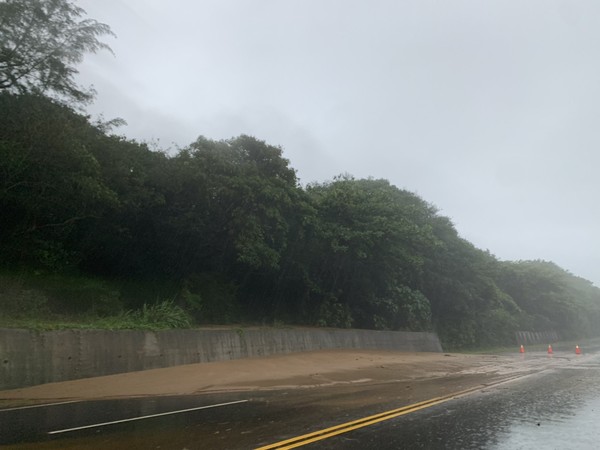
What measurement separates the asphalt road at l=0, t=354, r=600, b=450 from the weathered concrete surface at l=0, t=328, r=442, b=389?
3133mm

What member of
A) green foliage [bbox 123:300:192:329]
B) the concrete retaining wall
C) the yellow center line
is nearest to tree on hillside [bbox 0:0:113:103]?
green foliage [bbox 123:300:192:329]

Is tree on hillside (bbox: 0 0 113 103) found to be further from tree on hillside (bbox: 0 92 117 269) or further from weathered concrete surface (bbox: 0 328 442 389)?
weathered concrete surface (bbox: 0 328 442 389)

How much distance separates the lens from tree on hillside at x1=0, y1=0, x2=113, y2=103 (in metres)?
16.2

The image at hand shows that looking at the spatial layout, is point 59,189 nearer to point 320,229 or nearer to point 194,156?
point 194,156

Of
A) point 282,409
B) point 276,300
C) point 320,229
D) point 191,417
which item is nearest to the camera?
point 191,417

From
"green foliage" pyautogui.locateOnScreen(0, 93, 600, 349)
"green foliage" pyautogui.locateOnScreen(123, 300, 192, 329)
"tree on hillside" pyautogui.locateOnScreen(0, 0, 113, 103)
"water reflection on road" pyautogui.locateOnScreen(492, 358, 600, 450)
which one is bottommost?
"water reflection on road" pyautogui.locateOnScreen(492, 358, 600, 450)

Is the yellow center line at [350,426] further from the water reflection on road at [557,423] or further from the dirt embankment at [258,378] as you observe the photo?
the dirt embankment at [258,378]

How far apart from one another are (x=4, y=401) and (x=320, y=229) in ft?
58.2

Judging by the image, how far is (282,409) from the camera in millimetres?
10570

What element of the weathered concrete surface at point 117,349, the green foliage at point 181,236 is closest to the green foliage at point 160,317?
the green foliage at point 181,236

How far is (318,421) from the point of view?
30.0ft

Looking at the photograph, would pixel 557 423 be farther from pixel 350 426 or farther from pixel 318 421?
pixel 318 421

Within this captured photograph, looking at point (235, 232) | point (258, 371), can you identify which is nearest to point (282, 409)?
point (258, 371)

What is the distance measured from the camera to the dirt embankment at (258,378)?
13258 millimetres
